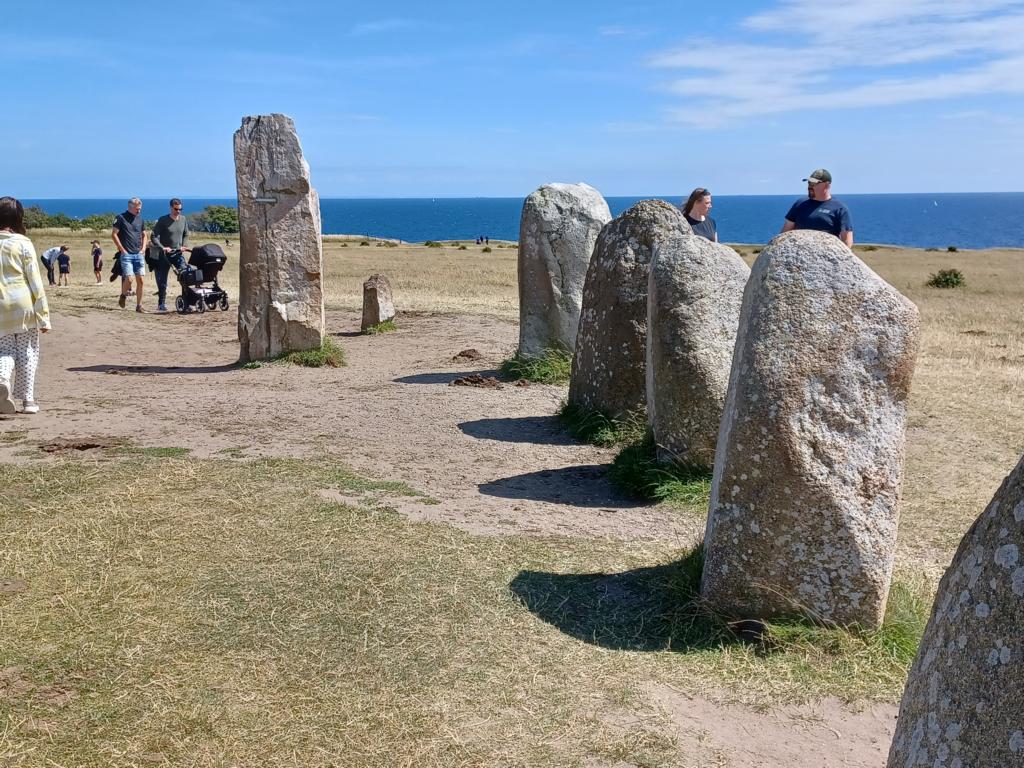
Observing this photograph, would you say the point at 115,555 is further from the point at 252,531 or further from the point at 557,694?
the point at 557,694

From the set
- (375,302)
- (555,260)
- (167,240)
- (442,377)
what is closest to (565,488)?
(442,377)

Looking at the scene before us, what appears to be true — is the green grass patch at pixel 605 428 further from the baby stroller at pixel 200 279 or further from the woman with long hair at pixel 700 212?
the baby stroller at pixel 200 279

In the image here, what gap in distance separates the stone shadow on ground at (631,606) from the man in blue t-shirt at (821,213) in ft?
18.2

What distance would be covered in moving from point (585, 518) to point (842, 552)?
2.51 metres

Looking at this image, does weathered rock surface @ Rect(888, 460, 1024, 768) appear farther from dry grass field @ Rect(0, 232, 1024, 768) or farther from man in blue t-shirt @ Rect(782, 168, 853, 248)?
man in blue t-shirt @ Rect(782, 168, 853, 248)

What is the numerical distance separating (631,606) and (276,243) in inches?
353

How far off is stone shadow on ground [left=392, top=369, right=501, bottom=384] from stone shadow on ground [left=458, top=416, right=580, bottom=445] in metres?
2.00

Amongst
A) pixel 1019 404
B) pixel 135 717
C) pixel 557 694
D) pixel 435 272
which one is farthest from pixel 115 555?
pixel 435 272

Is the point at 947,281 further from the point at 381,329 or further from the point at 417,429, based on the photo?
the point at 417,429

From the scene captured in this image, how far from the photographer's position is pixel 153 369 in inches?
512

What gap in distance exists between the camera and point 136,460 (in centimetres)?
821

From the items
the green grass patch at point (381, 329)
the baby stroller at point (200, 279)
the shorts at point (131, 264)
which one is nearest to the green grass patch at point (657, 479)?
the green grass patch at point (381, 329)

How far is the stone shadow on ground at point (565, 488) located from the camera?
761 centimetres

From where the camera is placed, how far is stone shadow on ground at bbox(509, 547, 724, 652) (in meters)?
5.12
